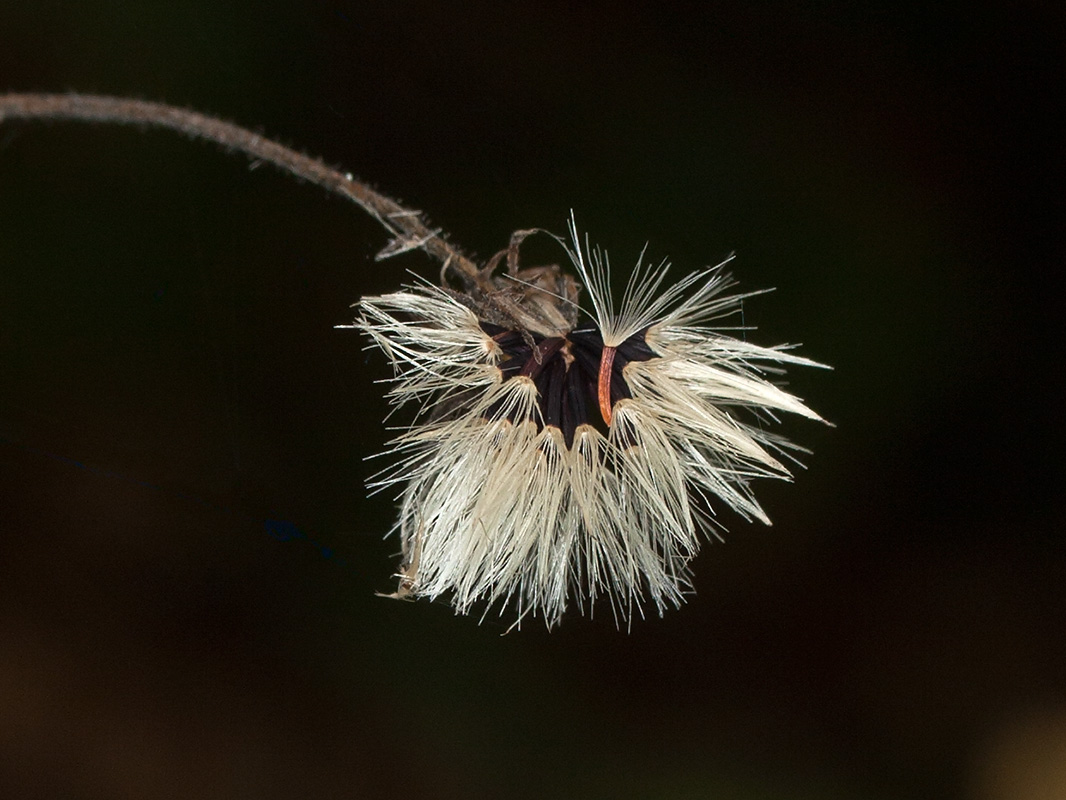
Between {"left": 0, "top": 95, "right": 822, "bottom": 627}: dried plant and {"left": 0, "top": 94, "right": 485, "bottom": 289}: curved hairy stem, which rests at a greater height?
{"left": 0, "top": 94, "right": 485, "bottom": 289}: curved hairy stem

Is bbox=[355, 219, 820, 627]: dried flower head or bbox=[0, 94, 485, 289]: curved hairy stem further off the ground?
bbox=[0, 94, 485, 289]: curved hairy stem

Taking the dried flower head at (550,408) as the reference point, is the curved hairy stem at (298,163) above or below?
above

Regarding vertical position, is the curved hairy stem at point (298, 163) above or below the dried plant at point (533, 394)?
above

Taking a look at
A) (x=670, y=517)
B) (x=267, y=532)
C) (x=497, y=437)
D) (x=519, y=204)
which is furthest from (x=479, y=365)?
(x=267, y=532)

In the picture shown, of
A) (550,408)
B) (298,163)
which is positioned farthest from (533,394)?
(298,163)

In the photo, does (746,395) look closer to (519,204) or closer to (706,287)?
(706,287)
